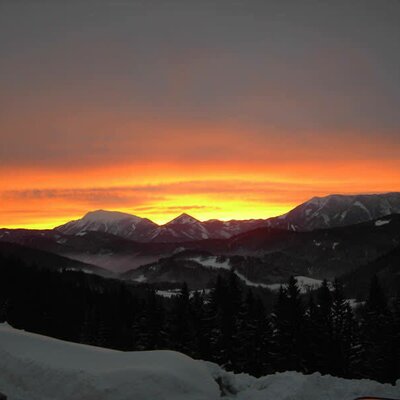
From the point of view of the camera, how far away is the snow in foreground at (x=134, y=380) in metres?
18.3

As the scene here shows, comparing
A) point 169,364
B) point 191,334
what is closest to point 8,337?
point 169,364

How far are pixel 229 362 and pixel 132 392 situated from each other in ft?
79.5

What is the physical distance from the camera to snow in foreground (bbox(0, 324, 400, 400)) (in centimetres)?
1834

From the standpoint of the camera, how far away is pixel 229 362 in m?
40.8

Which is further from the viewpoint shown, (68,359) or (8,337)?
(8,337)

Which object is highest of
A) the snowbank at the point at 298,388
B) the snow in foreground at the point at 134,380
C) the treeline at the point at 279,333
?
the snow in foreground at the point at 134,380

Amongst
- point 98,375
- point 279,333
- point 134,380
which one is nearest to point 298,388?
point 134,380

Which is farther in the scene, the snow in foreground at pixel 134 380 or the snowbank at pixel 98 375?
the snow in foreground at pixel 134 380

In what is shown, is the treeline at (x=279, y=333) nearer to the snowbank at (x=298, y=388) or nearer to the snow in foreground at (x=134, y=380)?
the snow in foreground at (x=134, y=380)

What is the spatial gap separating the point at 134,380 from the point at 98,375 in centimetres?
147

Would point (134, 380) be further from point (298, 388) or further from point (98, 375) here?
point (298, 388)

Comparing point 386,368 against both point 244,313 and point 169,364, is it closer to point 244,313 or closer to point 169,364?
point 244,313

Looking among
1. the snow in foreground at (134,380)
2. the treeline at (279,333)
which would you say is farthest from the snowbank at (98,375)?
the treeline at (279,333)

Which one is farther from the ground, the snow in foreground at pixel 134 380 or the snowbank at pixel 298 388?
the snow in foreground at pixel 134 380
